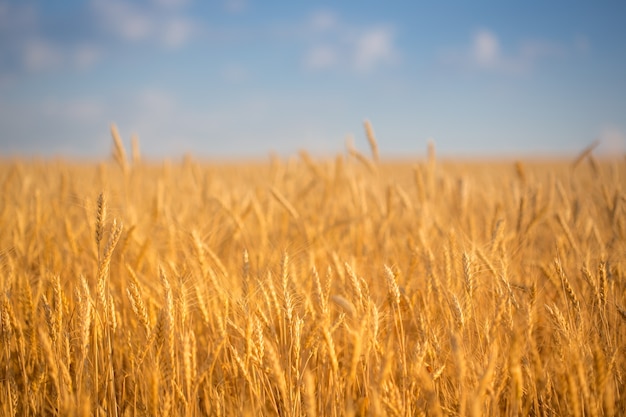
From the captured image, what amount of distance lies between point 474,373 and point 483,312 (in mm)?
559

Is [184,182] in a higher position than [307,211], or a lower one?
higher

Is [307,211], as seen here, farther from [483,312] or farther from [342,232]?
[483,312]

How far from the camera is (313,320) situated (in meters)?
1.26

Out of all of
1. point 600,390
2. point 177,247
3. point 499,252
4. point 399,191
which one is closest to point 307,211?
point 399,191

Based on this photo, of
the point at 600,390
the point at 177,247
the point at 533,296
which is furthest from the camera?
the point at 177,247

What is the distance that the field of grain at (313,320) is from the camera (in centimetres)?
103

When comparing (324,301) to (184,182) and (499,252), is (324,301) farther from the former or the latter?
(184,182)

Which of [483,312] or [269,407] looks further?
[483,312]

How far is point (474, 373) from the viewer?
1047 mm

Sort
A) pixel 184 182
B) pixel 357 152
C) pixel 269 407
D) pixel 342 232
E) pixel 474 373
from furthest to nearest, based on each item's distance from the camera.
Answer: pixel 184 182 < pixel 357 152 < pixel 342 232 < pixel 269 407 < pixel 474 373

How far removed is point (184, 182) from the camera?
17.3ft

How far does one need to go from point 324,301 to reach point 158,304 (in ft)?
2.76

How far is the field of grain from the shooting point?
1.03m

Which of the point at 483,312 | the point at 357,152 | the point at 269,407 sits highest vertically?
the point at 357,152
